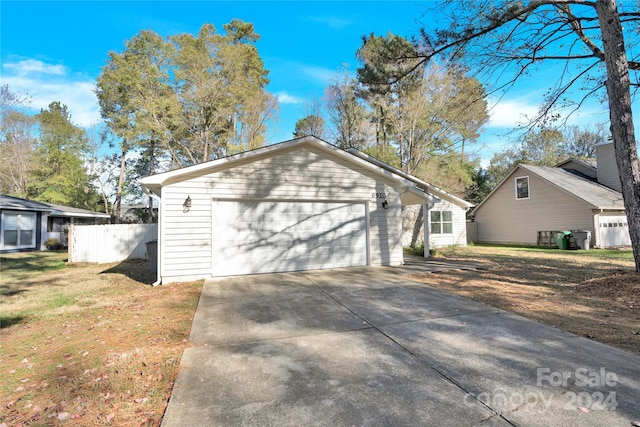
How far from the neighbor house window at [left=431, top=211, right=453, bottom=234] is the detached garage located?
8.17 meters

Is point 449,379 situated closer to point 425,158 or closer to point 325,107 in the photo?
point 425,158

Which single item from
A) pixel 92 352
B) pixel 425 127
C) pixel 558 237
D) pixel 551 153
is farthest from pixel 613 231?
pixel 92 352

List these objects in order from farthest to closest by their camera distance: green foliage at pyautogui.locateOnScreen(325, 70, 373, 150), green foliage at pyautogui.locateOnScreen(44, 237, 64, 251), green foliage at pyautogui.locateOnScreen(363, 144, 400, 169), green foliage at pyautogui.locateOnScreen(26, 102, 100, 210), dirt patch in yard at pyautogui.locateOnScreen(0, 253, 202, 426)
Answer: green foliage at pyautogui.locateOnScreen(26, 102, 100, 210), green foliage at pyautogui.locateOnScreen(325, 70, 373, 150), green foliage at pyautogui.locateOnScreen(363, 144, 400, 169), green foliage at pyautogui.locateOnScreen(44, 237, 64, 251), dirt patch in yard at pyautogui.locateOnScreen(0, 253, 202, 426)

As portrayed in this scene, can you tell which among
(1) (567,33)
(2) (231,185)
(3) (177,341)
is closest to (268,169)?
(2) (231,185)

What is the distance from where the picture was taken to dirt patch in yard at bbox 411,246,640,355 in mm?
4103

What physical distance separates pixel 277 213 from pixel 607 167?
68.6 ft

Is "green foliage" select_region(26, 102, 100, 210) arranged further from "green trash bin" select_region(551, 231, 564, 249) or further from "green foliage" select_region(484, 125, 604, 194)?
"green foliage" select_region(484, 125, 604, 194)

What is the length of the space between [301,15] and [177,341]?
10819 mm

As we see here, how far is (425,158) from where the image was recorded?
21781 millimetres

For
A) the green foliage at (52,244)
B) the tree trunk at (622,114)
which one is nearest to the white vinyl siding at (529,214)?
the tree trunk at (622,114)

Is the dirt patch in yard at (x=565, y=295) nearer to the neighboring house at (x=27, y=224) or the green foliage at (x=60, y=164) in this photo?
the neighboring house at (x=27, y=224)

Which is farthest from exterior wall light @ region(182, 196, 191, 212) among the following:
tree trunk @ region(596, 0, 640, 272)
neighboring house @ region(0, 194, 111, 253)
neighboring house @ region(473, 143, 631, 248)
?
neighboring house @ region(473, 143, 631, 248)

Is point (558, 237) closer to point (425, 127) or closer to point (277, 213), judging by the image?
point (425, 127)

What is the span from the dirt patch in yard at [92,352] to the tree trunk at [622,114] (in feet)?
29.1
